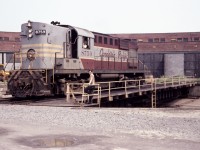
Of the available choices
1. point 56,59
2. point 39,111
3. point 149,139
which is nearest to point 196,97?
point 56,59

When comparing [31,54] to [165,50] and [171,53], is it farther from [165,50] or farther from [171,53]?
[165,50]

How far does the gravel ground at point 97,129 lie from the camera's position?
7.04 metres

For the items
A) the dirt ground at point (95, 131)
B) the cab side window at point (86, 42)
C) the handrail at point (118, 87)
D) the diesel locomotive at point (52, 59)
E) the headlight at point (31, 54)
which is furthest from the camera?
the cab side window at point (86, 42)

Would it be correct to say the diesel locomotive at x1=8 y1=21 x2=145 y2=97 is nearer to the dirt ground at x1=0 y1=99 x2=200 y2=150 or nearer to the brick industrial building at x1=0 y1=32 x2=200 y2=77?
the dirt ground at x1=0 y1=99 x2=200 y2=150

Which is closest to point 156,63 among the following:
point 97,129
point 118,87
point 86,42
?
point 118,87

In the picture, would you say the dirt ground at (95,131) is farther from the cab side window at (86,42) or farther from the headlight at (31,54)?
the cab side window at (86,42)

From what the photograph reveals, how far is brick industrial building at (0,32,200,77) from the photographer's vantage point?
43312 millimetres

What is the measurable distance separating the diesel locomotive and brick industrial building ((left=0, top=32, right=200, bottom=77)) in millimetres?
26343

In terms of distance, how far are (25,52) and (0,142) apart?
33.7 ft

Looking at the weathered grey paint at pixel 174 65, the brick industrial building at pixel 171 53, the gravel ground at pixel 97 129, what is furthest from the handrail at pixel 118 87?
the brick industrial building at pixel 171 53

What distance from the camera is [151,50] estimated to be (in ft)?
150

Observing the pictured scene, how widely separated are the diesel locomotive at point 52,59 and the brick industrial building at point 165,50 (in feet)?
86.4

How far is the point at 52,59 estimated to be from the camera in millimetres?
16375

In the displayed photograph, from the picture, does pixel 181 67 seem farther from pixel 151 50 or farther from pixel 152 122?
pixel 152 122
